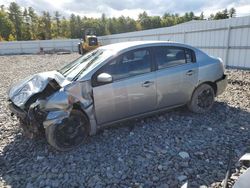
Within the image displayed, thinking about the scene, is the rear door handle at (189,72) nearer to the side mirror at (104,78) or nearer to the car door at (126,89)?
the car door at (126,89)

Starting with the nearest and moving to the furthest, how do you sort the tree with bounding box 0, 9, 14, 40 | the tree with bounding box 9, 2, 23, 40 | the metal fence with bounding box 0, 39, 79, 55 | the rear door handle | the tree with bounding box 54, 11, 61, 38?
1. the rear door handle
2. the metal fence with bounding box 0, 39, 79, 55
3. the tree with bounding box 0, 9, 14, 40
4. the tree with bounding box 9, 2, 23, 40
5. the tree with bounding box 54, 11, 61, 38

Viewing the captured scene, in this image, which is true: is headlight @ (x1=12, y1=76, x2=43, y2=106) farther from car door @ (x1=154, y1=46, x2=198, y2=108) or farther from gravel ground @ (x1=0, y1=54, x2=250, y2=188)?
car door @ (x1=154, y1=46, x2=198, y2=108)

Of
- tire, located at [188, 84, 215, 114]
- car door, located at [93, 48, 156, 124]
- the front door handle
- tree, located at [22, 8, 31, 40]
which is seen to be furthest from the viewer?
tree, located at [22, 8, 31, 40]

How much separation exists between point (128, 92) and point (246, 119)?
2.55 m

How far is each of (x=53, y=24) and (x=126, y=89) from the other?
2487 inches

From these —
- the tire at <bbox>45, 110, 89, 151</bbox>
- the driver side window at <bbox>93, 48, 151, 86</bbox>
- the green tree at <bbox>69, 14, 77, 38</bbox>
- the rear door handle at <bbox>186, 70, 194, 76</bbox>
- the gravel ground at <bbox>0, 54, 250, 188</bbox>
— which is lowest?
the gravel ground at <bbox>0, 54, 250, 188</bbox>

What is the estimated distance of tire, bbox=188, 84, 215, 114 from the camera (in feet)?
14.9

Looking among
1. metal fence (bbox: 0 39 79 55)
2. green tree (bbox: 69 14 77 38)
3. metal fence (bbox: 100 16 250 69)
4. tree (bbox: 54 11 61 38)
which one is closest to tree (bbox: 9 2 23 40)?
tree (bbox: 54 11 61 38)

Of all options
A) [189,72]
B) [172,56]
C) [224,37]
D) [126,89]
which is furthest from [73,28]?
[126,89]

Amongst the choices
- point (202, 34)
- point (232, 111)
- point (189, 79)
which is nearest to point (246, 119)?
point (232, 111)

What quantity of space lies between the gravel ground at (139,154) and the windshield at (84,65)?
3.82 ft

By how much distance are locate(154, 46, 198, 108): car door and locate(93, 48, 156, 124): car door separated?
182mm

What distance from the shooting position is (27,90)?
350 centimetres

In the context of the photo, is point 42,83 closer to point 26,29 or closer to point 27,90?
point 27,90
